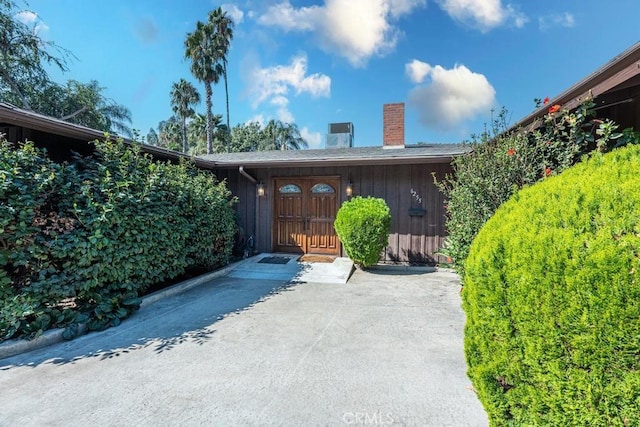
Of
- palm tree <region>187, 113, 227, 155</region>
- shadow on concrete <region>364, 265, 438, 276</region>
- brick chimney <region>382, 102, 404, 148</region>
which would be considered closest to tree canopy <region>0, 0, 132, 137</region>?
brick chimney <region>382, 102, 404, 148</region>

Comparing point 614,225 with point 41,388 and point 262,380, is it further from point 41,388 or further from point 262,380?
point 41,388

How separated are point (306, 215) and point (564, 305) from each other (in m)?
7.21

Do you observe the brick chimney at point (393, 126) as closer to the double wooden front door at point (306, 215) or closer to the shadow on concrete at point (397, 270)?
the double wooden front door at point (306, 215)

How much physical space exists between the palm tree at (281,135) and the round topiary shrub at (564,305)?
31307 mm

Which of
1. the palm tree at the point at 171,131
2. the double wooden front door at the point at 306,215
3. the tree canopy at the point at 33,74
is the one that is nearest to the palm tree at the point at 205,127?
the palm tree at the point at 171,131

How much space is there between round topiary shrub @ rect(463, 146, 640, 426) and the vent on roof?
10.6 meters

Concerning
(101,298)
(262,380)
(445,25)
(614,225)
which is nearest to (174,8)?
(445,25)

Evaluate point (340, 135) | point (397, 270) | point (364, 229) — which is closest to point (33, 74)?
point (340, 135)

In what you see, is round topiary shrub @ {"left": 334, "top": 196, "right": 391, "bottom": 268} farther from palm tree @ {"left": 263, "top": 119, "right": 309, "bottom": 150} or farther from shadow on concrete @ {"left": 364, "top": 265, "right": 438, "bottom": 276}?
palm tree @ {"left": 263, "top": 119, "right": 309, "bottom": 150}

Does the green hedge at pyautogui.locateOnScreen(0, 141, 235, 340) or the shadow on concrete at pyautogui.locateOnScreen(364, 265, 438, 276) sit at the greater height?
the green hedge at pyautogui.locateOnScreen(0, 141, 235, 340)

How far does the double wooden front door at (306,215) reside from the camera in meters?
8.22

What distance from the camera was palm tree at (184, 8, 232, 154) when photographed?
18.6m

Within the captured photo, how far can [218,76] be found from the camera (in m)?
19.6

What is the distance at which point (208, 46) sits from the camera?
61.7ft
